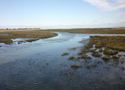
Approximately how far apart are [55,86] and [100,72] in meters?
6.02

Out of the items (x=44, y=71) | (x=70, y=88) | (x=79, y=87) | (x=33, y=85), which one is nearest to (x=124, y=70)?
(x=79, y=87)

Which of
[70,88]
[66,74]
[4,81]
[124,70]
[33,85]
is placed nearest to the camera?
[70,88]

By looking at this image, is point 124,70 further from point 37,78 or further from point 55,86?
point 37,78

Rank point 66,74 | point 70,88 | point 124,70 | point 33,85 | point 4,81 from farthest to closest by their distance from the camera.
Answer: point 124,70 → point 66,74 → point 4,81 → point 33,85 → point 70,88

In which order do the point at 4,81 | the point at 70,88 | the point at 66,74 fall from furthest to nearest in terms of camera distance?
the point at 66,74
the point at 4,81
the point at 70,88

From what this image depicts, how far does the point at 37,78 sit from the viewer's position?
10.4m

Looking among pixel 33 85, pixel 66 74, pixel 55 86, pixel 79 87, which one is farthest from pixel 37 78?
pixel 79 87

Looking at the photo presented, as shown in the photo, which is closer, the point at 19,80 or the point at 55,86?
the point at 55,86

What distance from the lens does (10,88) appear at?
343 inches

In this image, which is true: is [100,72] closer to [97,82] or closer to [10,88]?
[97,82]

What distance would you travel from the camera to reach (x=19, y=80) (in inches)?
394

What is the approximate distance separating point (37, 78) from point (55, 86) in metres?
2.60

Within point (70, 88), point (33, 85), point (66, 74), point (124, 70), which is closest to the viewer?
point (70, 88)

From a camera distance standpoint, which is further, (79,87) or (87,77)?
(87,77)
